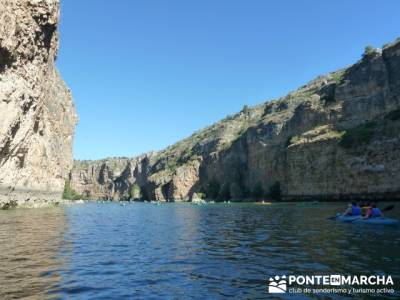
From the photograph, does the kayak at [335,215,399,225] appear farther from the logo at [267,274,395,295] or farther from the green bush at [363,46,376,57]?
the green bush at [363,46,376,57]

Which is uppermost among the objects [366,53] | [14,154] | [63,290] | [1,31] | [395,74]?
[366,53]

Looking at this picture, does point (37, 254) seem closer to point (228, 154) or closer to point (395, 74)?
point (395, 74)

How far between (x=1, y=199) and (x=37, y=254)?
35002 mm

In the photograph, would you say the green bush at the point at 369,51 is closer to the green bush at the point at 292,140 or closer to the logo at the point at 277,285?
the green bush at the point at 292,140

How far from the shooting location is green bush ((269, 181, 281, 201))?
116387 mm

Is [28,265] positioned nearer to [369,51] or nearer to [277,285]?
[277,285]

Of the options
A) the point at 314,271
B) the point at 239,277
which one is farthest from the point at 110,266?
the point at 314,271

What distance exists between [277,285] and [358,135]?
85823 mm

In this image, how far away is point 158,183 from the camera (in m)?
195

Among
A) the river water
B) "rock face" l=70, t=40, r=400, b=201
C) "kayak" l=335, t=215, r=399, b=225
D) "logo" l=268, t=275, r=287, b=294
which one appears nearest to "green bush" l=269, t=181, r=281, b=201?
"rock face" l=70, t=40, r=400, b=201

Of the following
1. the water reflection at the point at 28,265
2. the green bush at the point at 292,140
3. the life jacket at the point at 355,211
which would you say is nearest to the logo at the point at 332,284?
the water reflection at the point at 28,265

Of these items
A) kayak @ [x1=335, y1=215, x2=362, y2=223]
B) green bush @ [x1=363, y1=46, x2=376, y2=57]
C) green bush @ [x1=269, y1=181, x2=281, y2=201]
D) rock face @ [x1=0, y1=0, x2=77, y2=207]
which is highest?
green bush @ [x1=363, y1=46, x2=376, y2=57]

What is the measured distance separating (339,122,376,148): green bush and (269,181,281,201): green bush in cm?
2808

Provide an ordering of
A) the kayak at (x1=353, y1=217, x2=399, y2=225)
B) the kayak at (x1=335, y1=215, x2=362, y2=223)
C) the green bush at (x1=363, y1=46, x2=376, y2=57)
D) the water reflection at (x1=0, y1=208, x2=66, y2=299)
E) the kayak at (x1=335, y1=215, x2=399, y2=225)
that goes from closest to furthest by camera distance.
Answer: the water reflection at (x1=0, y1=208, x2=66, y2=299) < the kayak at (x1=353, y1=217, x2=399, y2=225) < the kayak at (x1=335, y1=215, x2=399, y2=225) < the kayak at (x1=335, y1=215, x2=362, y2=223) < the green bush at (x1=363, y1=46, x2=376, y2=57)
